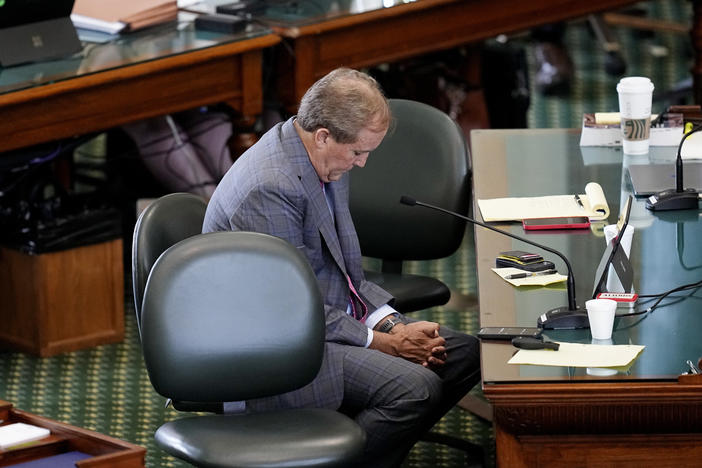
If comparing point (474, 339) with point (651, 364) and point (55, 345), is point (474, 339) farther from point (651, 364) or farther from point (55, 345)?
point (55, 345)

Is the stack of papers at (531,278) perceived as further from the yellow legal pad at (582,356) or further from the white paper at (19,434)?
the white paper at (19,434)

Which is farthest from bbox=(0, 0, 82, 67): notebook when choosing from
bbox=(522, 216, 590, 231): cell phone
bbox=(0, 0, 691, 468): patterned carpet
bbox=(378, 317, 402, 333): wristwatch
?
bbox=(522, 216, 590, 231): cell phone

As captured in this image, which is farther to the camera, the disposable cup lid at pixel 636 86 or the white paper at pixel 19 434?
the disposable cup lid at pixel 636 86

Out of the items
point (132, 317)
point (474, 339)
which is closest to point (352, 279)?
point (474, 339)

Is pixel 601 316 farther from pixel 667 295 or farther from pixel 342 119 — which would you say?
pixel 342 119

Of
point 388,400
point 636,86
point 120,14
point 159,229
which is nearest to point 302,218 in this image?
point 159,229

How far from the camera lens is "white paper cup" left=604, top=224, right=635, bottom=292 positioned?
2.55 meters

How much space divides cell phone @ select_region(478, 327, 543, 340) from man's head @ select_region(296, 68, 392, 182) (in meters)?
0.52

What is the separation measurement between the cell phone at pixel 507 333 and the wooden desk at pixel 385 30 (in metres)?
2.02

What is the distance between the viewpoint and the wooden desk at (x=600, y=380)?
84.4 inches

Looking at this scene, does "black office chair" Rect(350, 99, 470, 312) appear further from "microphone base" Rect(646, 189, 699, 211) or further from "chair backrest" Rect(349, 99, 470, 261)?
"microphone base" Rect(646, 189, 699, 211)

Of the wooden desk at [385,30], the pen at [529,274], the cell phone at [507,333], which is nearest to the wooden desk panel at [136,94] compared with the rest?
the wooden desk at [385,30]

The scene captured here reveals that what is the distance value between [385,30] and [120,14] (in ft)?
2.90

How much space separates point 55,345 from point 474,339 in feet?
4.88
